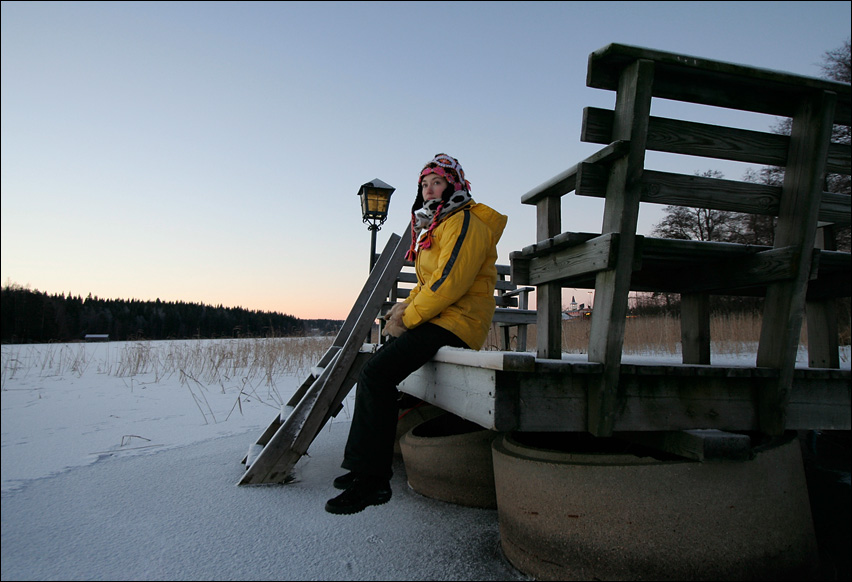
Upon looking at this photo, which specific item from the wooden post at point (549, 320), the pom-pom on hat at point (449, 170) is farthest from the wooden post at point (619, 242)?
the pom-pom on hat at point (449, 170)

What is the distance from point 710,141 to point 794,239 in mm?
549

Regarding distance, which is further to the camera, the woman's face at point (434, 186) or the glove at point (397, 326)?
the woman's face at point (434, 186)

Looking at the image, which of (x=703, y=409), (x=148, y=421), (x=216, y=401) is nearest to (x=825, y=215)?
(x=703, y=409)

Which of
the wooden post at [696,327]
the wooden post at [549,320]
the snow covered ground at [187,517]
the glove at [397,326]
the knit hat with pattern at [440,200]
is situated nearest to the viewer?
the snow covered ground at [187,517]

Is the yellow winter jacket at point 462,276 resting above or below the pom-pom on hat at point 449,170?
below

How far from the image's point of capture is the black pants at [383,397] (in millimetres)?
2379

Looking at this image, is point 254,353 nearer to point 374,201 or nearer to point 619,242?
point 374,201

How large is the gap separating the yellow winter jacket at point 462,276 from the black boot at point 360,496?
754 mm

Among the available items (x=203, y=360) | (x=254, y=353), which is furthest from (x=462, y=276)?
(x=254, y=353)

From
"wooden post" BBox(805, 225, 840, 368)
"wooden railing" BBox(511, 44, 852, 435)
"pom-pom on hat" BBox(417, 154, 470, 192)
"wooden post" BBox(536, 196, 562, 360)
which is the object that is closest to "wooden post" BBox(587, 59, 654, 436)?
"wooden railing" BBox(511, 44, 852, 435)

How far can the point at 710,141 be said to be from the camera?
226cm

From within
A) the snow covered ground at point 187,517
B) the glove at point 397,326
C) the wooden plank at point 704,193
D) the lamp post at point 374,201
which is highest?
the lamp post at point 374,201

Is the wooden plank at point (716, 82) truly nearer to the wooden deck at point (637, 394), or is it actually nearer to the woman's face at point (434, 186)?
the woman's face at point (434, 186)

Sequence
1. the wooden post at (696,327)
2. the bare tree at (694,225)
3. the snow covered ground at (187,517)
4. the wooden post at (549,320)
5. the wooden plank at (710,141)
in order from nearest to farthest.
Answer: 1. the snow covered ground at (187,517)
2. the wooden plank at (710,141)
3. the wooden post at (549,320)
4. the wooden post at (696,327)
5. the bare tree at (694,225)
